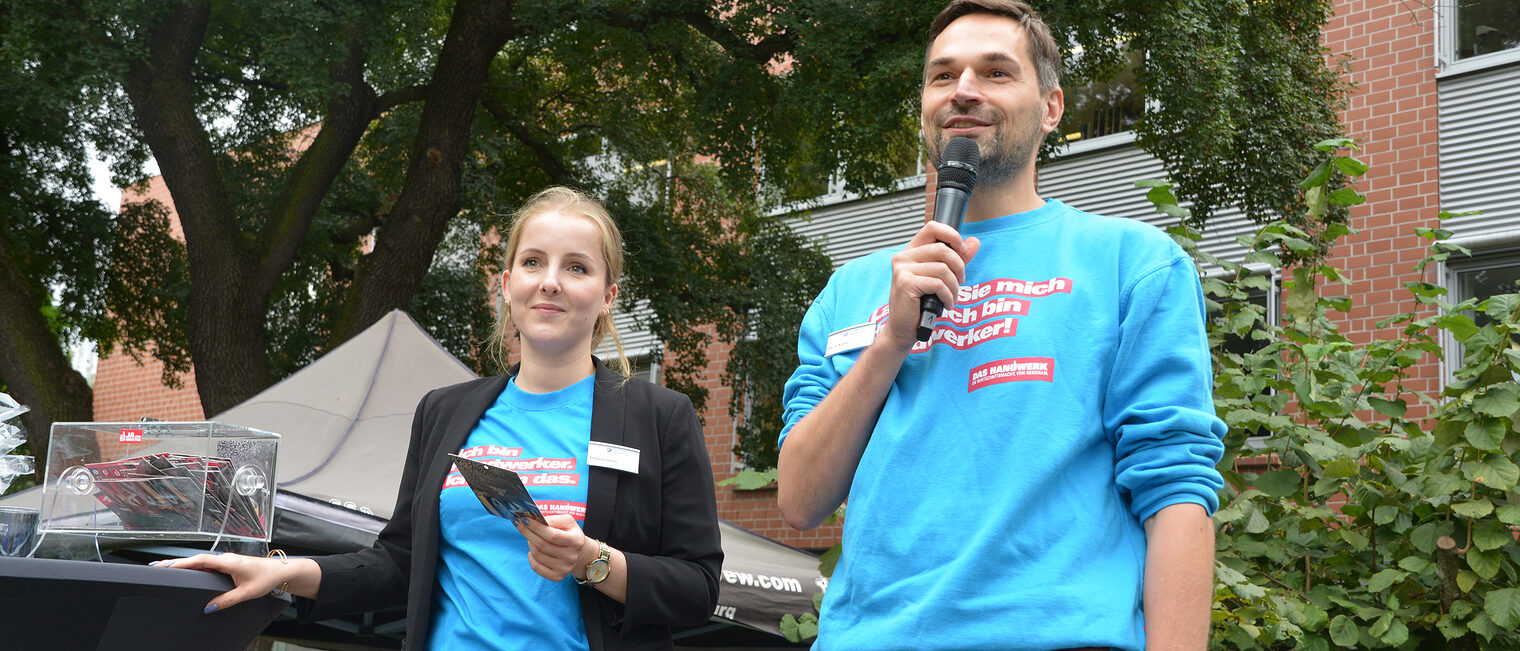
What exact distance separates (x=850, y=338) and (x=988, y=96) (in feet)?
1.29

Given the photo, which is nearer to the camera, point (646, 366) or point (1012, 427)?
point (1012, 427)

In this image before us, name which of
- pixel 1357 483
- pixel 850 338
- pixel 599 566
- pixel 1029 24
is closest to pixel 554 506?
pixel 599 566

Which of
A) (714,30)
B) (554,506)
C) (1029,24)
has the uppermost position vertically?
(714,30)

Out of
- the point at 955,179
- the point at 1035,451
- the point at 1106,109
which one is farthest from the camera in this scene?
the point at 1106,109

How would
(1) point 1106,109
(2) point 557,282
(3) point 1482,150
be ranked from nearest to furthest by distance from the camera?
(2) point 557,282, (3) point 1482,150, (1) point 1106,109

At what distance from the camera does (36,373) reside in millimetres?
9633

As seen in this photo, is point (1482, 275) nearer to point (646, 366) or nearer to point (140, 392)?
point (646, 366)

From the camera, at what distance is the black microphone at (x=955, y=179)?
1.63 metres

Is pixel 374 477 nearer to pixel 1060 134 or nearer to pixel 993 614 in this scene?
pixel 993 614

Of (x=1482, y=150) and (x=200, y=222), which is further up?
(x=1482, y=150)

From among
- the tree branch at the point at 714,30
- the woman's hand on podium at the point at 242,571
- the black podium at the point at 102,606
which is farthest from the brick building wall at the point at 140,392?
the black podium at the point at 102,606

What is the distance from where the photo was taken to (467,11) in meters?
10.4

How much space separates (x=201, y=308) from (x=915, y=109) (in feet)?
19.3

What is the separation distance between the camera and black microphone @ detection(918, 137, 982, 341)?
64.1 inches
